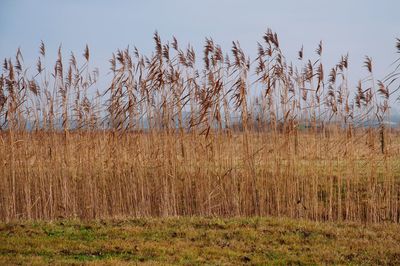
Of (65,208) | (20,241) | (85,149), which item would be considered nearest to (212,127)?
(85,149)

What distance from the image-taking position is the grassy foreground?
5.84 metres

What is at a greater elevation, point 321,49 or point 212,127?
point 321,49

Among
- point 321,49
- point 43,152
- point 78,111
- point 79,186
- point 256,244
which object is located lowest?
point 256,244

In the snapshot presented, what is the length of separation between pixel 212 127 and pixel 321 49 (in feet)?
7.23

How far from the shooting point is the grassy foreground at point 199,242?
5.84m

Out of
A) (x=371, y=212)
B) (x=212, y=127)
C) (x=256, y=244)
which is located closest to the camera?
(x=256, y=244)

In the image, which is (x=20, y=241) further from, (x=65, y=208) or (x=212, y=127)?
(x=212, y=127)

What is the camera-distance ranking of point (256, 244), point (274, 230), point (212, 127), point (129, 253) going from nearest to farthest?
point (129, 253) → point (256, 244) → point (274, 230) → point (212, 127)

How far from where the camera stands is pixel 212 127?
841 cm

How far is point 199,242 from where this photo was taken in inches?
256

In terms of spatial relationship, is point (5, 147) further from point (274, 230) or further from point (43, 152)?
point (274, 230)

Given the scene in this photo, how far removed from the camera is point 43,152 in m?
8.71

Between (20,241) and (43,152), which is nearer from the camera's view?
(20,241)

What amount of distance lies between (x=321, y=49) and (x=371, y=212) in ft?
8.90
